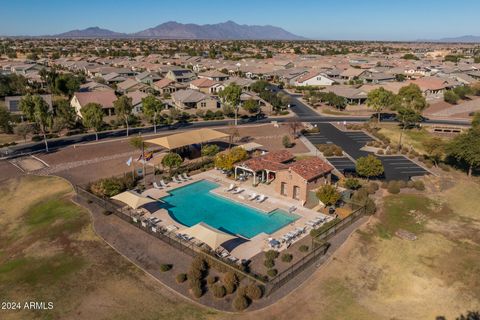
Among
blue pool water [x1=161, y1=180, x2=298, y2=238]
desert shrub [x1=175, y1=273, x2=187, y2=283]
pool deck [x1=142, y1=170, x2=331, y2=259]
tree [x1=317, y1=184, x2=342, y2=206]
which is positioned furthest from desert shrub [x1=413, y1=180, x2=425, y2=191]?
desert shrub [x1=175, y1=273, x2=187, y2=283]

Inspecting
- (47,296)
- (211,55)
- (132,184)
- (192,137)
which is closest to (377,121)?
(192,137)

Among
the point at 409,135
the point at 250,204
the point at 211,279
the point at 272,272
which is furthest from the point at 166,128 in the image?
the point at 272,272

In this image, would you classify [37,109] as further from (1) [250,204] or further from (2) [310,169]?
(2) [310,169]

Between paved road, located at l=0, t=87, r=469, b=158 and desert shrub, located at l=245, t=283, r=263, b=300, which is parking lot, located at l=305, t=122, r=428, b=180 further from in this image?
desert shrub, located at l=245, t=283, r=263, b=300

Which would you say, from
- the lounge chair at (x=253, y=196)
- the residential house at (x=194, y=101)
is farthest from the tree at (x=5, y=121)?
the lounge chair at (x=253, y=196)

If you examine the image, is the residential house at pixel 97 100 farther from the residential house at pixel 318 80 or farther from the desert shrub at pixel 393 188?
the residential house at pixel 318 80

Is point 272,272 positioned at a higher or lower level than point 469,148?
lower
